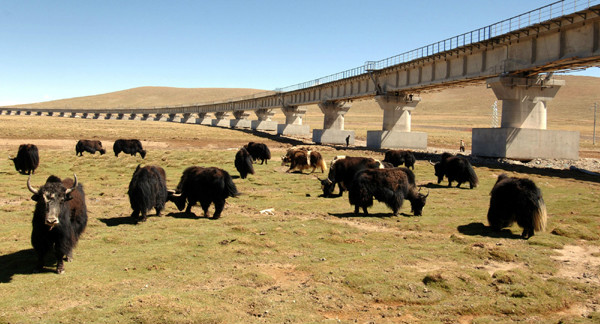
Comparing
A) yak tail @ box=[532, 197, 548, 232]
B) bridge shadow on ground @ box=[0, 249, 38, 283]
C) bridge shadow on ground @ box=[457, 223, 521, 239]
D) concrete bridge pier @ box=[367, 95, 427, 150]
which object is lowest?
bridge shadow on ground @ box=[457, 223, 521, 239]

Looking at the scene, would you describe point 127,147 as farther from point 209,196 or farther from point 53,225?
point 53,225

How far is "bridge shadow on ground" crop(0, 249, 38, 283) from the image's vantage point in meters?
7.36

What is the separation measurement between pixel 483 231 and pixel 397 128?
36235 millimetres

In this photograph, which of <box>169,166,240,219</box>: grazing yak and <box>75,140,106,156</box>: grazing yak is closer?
<box>169,166,240,219</box>: grazing yak

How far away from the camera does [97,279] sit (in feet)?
23.8

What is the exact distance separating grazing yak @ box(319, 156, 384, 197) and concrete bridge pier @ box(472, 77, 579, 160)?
16978mm

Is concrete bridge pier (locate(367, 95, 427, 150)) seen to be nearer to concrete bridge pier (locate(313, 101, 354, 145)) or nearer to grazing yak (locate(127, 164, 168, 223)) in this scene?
concrete bridge pier (locate(313, 101, 354, 145))

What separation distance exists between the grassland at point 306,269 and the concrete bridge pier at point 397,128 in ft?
104

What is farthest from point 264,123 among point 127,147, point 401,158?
point 401,158

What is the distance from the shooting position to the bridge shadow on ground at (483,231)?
36.5ft

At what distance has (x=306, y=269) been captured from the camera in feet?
26.4

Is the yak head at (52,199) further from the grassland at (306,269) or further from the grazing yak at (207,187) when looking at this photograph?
the grazing yak at (207,187)

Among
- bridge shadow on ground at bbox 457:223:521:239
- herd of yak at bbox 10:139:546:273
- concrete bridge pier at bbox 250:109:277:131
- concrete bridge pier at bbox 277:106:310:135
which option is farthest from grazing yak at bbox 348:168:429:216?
concrete bridge pier at bbox 250:109:277:131

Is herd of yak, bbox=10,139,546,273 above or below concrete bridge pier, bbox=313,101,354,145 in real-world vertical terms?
below
